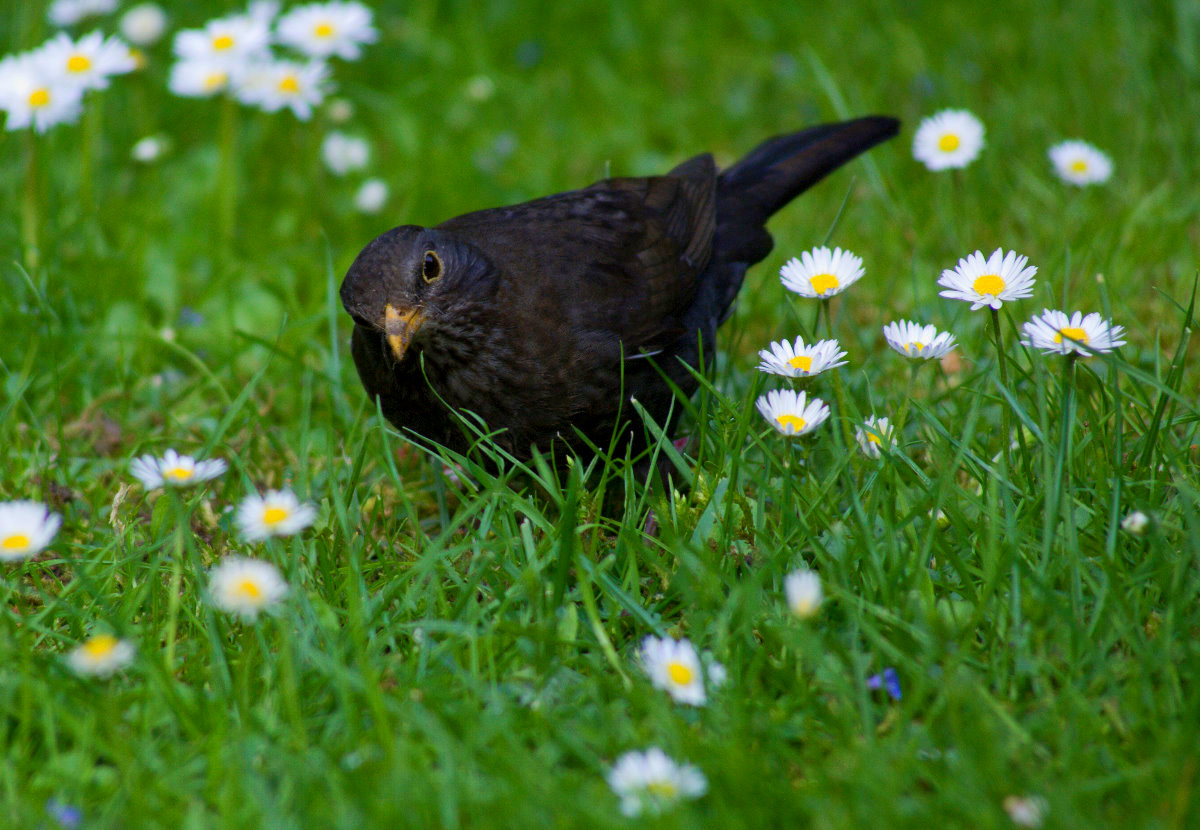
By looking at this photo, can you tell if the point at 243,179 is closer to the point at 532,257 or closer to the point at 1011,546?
the point at 532,257

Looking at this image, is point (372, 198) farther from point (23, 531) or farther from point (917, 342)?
point (917, 342)

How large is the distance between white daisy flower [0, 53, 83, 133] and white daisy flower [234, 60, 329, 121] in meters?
0.70

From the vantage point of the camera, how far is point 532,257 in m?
3.18

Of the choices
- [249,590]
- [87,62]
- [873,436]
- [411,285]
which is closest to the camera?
[249,590]

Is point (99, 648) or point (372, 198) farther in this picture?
point (372, 198)

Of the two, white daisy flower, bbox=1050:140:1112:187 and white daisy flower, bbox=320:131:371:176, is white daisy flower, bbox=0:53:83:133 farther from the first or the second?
white daisy flower, bbox=1050:140:1112:187

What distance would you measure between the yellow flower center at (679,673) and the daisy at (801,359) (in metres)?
0.83

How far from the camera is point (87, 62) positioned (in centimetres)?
428

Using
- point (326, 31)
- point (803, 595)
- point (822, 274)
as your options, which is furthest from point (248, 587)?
point (326, 31)

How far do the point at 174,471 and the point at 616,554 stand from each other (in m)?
1.04

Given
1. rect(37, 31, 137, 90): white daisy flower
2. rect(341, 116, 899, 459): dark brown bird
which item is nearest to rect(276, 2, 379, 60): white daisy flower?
rect(37, 31, 137, 90): white daisy flower

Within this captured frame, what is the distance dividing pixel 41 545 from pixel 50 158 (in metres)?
2.85

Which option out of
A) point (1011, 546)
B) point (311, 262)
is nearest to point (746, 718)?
point (1011, 546)

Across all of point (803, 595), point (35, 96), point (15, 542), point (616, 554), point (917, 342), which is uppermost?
point (35, 96)
